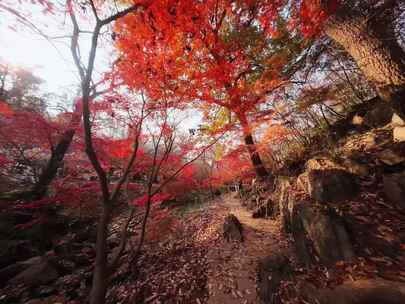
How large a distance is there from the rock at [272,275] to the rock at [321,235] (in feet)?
1.42

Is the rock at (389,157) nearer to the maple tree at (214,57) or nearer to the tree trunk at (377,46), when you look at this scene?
the tree trunk at (377,46)

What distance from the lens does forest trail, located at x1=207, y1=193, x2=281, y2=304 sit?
131 inches

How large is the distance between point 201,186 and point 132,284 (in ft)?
33.0

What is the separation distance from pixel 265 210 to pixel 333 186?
3010mm

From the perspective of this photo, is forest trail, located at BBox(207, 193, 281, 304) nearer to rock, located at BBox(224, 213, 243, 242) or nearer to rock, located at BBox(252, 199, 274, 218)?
rock, located at BBox(224, 213, 243, 242)

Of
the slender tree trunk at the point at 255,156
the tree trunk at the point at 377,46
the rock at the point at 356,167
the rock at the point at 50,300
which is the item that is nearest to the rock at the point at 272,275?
the rock at the point at 356,167

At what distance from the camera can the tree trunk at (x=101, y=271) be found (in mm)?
2572

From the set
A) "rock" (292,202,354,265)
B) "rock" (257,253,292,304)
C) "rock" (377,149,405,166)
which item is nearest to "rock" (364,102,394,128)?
"rock" (377,149,405,166)

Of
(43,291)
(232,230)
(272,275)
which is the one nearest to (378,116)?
(272,275)

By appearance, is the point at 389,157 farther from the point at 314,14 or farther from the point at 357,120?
the point at 314,14

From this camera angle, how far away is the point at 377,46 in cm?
336

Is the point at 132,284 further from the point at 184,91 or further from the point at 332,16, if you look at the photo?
the point at 332,16

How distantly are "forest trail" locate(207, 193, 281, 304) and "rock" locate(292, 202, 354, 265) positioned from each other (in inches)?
44.5

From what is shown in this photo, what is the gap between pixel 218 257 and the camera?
15.0 feet
